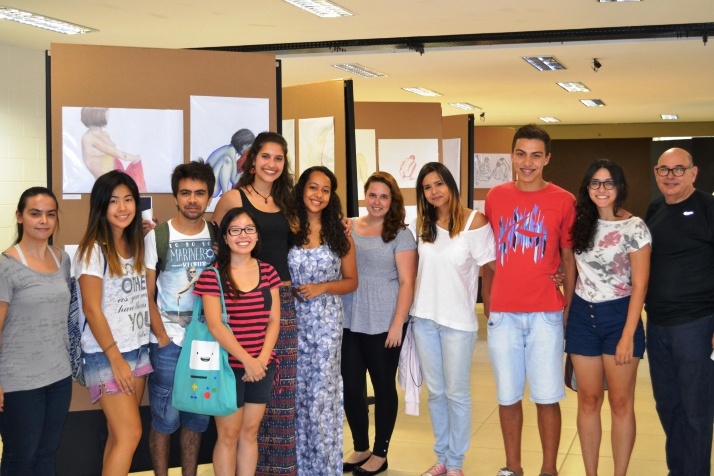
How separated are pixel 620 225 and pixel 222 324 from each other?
73.4 inches

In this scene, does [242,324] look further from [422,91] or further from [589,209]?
[422,91]

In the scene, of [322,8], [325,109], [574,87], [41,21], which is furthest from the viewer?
[574,87]

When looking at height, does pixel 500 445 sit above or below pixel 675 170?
below

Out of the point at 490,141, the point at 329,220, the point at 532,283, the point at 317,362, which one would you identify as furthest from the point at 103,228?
the point at 490,141

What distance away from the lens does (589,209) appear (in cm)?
391

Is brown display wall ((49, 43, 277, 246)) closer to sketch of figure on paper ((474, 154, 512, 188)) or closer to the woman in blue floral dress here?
the woman in blue floral dress

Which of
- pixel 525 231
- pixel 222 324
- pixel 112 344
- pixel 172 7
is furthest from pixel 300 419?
pixel 172 7

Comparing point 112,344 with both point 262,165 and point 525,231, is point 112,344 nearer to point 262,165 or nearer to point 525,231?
point 262,165

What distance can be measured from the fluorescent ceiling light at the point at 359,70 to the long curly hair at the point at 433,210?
261 inches

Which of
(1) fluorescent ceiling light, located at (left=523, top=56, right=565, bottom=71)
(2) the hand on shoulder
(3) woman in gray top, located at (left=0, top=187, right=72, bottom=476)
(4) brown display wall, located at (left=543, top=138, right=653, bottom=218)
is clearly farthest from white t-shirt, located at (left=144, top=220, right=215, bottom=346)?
(4) brown display wall, located at (left=543, top=138, right=653, bottom=218)

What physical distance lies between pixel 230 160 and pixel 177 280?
90 centimetres

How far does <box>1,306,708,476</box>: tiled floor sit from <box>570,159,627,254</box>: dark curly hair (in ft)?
4.97

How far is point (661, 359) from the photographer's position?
13.0 feet

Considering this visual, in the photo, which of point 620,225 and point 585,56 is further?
point 585,56
